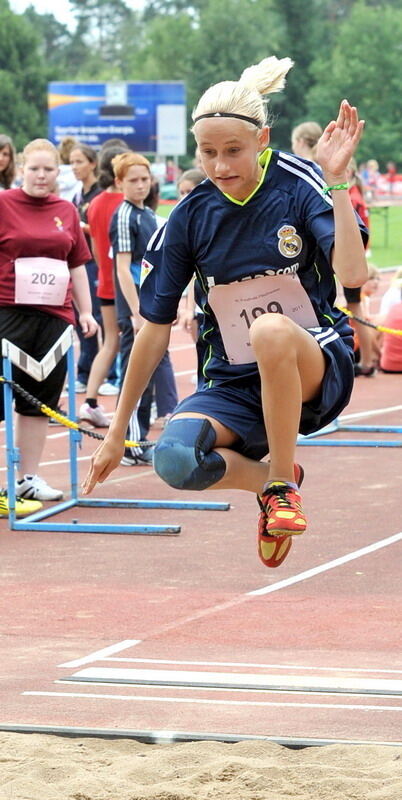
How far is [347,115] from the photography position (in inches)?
169

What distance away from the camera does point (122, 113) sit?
163ft

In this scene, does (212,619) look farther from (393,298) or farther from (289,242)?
(393,298)

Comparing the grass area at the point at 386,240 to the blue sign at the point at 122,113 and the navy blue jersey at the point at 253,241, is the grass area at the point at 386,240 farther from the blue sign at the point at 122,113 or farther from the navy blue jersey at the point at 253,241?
the navy blue jersey at the point at 253,241

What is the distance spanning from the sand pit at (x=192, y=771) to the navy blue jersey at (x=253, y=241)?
4.22ft

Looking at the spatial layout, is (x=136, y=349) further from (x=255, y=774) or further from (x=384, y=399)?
(x=384, y=399)

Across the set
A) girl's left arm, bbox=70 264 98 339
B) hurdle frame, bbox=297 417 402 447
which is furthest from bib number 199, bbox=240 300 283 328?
hurdle frame, bbox=297 417 402 447

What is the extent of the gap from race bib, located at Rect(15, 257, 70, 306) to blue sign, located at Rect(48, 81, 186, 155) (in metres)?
37.5

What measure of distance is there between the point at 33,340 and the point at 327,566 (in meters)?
2.49

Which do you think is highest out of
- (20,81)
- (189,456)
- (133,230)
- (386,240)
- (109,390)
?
(20,81)

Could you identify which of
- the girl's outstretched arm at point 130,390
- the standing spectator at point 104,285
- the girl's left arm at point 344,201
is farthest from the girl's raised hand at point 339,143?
the standing spectator at point 104,285

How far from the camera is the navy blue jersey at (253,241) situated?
461 centimetres

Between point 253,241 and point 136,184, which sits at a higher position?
point 136,184

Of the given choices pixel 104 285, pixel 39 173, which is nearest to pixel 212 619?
pixel 39 173

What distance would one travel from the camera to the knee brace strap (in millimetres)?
4531
